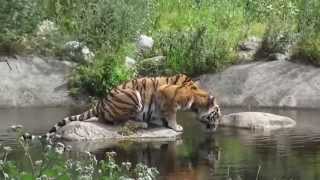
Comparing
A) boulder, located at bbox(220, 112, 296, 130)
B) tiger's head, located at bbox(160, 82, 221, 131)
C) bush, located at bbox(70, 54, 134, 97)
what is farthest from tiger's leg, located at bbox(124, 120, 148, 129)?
bush, located at bbox(70, 54, 134, 97)

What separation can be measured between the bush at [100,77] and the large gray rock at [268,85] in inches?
80.4

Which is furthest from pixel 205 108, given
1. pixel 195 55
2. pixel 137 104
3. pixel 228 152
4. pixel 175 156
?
pixel 195 55

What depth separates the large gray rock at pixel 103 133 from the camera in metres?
14.5

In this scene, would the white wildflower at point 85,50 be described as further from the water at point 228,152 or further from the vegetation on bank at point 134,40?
the water at point 228,152

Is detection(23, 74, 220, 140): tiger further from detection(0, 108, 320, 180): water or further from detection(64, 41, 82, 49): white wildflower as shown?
detection(64, 41, 82, 49): white wildflower

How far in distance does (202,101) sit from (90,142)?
2.34 m

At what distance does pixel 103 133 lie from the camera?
14742mm

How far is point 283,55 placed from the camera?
71.8 ft

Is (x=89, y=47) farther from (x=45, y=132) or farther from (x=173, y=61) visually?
(x=45, y=132)

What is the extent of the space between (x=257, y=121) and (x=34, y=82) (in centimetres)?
675

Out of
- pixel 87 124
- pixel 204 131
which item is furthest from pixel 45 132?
pixel 204 131

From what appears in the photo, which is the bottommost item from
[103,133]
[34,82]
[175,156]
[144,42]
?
[175,156]

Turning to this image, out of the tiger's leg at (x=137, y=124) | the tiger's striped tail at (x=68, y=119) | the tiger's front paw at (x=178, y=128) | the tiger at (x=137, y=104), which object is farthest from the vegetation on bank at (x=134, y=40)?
the tiger's front paw at (x=178, y=128)

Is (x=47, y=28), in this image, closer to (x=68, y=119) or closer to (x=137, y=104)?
(x=68, y=119)
